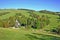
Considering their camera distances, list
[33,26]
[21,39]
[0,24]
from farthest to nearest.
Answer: [33,26], [0,24], [21,39]

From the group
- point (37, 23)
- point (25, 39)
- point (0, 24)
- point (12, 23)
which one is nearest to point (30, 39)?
point (25, 39)

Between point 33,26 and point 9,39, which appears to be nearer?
Answer: point 9,39

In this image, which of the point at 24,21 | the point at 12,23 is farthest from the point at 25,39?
the point at 24,21

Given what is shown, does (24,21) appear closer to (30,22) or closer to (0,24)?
(30,22)

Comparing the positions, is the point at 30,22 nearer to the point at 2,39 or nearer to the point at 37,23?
the point at 37,23

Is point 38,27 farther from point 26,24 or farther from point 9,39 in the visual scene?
point 9,39

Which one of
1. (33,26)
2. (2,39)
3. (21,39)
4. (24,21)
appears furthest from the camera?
(24,21)

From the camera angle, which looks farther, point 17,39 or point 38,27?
point 38,27

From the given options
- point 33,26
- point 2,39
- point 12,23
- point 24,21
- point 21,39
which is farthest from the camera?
point 24,21

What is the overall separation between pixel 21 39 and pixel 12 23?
76.7 metres

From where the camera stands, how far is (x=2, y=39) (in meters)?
73.2

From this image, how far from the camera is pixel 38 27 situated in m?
161

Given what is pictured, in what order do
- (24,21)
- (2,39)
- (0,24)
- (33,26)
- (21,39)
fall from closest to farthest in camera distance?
(2,39) → (21,39) → (0,24) → (33,26) → (24,21)

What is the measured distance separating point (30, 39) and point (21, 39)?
4.46 metres
